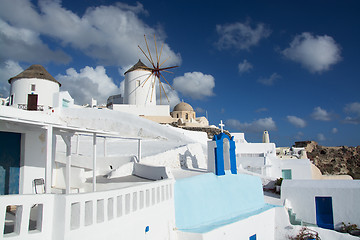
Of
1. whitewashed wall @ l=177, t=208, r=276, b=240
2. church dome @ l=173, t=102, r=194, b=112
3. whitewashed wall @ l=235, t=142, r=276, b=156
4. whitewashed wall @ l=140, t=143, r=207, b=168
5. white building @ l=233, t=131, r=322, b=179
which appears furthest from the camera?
church dome @ l=173, t=102, r=194, b=112

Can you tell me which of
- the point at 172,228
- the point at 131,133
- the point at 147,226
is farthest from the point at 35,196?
the point at 131,133

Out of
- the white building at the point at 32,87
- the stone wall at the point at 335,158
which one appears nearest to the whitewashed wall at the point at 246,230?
the white building at the point at 32,87

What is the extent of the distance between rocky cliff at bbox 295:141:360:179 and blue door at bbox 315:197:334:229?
93.3 ft

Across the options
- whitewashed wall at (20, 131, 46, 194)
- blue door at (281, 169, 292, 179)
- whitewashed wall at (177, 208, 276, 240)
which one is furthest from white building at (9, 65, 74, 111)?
whitewashed wall at (177, 208, 276, 240)

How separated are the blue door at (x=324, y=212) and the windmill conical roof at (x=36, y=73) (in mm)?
23481

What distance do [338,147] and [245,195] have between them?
44517mm

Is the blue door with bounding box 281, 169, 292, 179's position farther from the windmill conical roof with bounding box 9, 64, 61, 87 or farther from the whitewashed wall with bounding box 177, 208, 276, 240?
the windmill conical roof with bounding box 9, 64, 61, 87

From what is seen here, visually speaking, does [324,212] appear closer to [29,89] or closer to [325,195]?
[325,195]

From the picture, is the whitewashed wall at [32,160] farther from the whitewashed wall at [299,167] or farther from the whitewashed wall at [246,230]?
the whitewashed wall at [299,167]

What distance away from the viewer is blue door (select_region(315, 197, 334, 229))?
35.7ft

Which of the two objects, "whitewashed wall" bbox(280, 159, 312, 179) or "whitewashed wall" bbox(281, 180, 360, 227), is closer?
"whitewashed wall" bbox(281, 180, 360, 227)

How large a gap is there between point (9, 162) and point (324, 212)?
34.7 feet

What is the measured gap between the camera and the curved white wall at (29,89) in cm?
2534

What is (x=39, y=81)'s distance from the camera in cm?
2558
